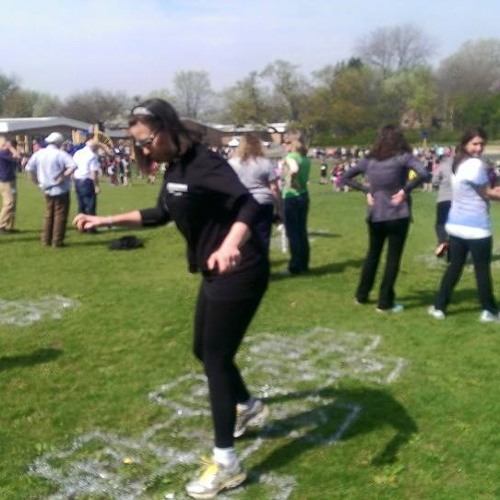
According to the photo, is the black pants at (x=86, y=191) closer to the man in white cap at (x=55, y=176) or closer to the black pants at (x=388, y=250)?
the man in white cap at (x=55, y=176)

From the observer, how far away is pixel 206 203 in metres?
3.24

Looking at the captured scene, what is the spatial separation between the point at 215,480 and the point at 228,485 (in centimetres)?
8

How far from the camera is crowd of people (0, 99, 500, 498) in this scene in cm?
322

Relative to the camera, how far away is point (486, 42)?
61250 mm

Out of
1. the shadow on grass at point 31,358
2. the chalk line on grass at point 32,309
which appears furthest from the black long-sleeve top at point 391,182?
the chalk line on grass at point 32,309

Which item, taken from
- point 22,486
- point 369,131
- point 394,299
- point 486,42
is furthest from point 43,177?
point 486,42

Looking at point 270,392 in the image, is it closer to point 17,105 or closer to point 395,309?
point 395,309

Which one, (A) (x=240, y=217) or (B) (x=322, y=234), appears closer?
(A) (x=240, y=217)

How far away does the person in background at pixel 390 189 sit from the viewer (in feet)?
21.0

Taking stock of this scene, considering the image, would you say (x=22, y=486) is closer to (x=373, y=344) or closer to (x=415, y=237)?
(x=373, y=344)

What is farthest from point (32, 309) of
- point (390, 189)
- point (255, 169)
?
point (390, 189)

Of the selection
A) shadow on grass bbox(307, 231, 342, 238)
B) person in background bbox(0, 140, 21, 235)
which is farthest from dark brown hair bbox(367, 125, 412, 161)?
person in background bbox(0, 140, 21, 235)

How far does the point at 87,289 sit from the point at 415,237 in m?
6.24

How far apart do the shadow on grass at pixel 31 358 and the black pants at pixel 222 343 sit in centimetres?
243
